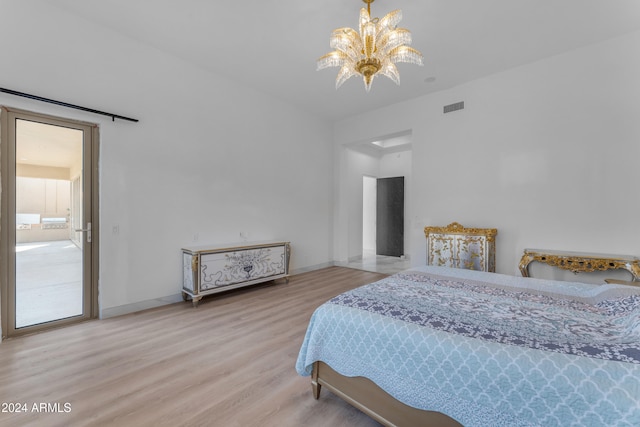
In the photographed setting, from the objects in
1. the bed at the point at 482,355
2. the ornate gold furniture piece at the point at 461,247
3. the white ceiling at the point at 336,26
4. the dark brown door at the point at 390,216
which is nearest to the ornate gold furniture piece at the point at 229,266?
the bed at the point at 482,355

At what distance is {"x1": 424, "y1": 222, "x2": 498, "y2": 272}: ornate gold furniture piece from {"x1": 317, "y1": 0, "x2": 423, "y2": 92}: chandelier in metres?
2.78

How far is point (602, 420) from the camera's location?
955mm

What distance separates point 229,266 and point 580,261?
4480 millimetres

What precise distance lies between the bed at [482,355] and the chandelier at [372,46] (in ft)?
6.43

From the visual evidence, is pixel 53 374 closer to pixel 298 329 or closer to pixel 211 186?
pixel 298 329

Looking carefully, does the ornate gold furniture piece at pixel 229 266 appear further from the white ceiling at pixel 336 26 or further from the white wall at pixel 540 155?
the white ceiling at pixel 336 26

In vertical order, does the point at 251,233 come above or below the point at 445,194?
below

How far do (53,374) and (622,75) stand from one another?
256 inches

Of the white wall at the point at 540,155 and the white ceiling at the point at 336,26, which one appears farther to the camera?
the white wall at the point at 540,155

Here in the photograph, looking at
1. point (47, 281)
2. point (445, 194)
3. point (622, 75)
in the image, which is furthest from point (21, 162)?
point (622, 75)

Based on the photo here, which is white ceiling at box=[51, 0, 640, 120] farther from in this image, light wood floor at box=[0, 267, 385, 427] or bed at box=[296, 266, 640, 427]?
light wood floor at box=[0, 267, 385, 427]

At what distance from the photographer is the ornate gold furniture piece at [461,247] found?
3920 millimetres

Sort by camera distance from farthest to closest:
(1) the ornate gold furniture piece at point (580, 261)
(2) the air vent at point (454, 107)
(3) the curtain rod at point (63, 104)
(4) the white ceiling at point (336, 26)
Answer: (2) the air vent at point (454, 107)
(1) the ornate gold furniture piece at point (580, 261)
(4) the white ceiling at point (336, 26)
(3) the curtain rod at point (63, 104)

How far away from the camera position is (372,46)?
2338 millimetres
